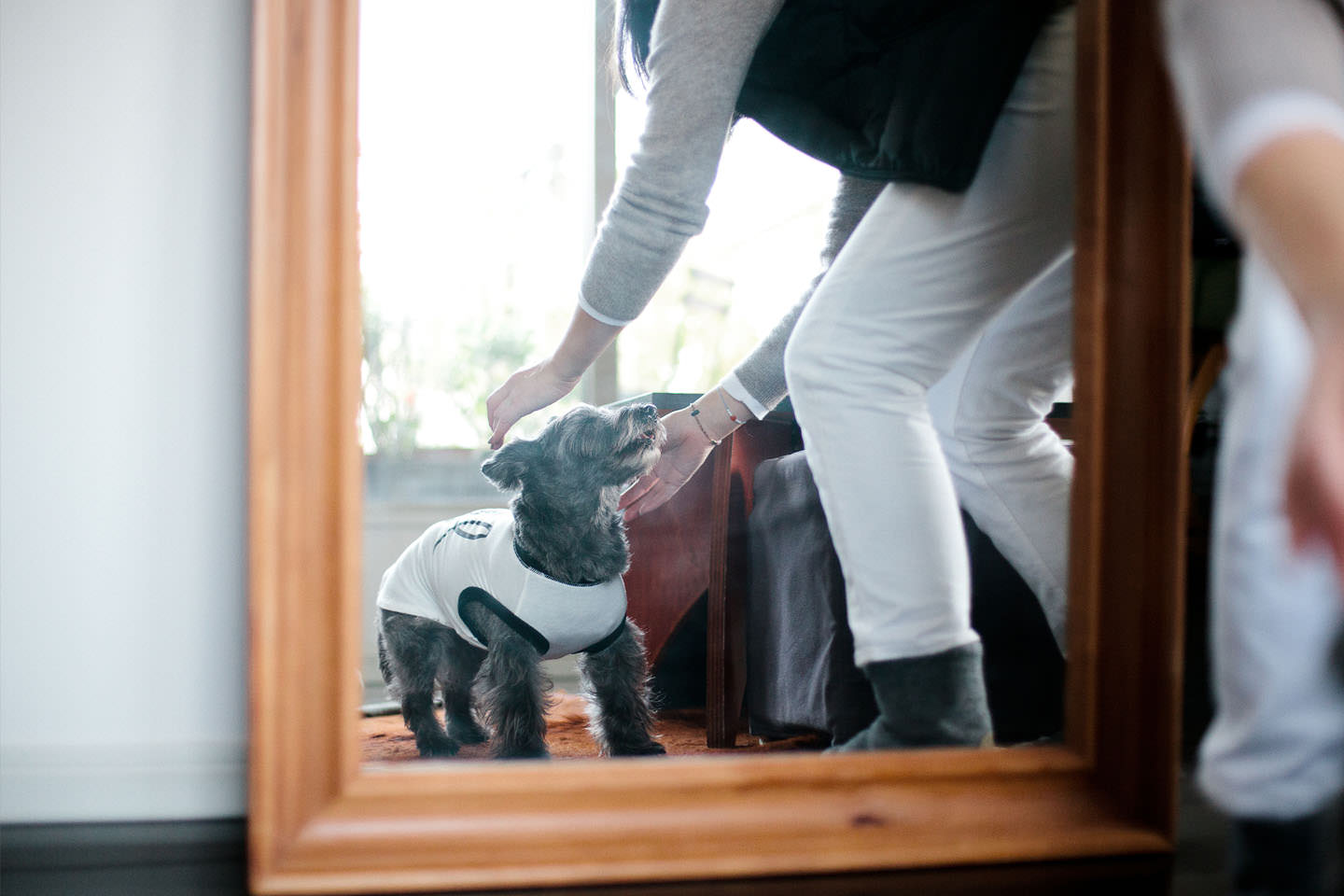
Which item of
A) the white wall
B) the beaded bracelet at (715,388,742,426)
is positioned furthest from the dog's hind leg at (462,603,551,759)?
the beaded bracelet at (715,388,742,426)

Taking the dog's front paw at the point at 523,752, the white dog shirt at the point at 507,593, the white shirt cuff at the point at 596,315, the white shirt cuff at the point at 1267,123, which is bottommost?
the dog's front paw at the point at 523,752

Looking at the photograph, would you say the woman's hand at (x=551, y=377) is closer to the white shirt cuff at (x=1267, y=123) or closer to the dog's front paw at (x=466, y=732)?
the dog's front paw at (x=466, y=732)

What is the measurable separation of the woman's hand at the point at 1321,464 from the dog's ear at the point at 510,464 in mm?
761

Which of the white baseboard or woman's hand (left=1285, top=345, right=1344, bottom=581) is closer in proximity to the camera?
woman's hand (left=1285, top=345, right=1344, bottom=581)

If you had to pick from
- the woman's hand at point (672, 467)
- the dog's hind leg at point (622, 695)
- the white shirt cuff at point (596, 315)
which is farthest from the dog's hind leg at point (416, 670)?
the white shirt cuff at point (596, 315)

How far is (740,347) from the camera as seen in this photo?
1077mm

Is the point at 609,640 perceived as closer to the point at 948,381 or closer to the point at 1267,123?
the point at 948,381

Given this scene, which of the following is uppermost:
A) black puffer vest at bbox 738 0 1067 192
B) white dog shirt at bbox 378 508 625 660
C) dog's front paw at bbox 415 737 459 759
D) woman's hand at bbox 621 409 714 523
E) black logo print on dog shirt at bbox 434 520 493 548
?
black puffer vest at bbox 738 0 1067 192

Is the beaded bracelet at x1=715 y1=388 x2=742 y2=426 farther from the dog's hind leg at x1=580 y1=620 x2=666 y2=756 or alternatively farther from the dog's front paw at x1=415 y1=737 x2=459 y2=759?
the dog's front paw at x1=415 y1=737 x2=459 y2=759

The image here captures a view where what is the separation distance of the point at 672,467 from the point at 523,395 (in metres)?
0.20

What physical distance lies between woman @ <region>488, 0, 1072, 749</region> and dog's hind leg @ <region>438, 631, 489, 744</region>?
1.41ft

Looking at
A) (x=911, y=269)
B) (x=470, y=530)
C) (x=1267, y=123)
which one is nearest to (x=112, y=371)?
(x=470, y=530)

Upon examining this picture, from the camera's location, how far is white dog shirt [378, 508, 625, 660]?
1.07 m

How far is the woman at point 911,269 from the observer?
1.00m
